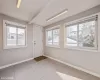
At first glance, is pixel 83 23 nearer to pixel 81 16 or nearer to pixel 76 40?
pixel 81 16

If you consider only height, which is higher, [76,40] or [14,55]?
[76,40]

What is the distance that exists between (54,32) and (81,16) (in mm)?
1926

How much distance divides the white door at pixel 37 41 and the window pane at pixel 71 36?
2207mm

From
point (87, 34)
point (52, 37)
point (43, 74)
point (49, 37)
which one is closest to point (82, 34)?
point (87, 34)

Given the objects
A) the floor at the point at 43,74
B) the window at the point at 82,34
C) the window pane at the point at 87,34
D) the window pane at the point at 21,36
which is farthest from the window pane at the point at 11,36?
the window pane at the point at 87,34

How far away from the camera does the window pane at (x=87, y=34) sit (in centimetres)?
230

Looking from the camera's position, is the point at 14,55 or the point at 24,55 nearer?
the point at 14,55

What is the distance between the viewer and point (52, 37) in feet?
13.9

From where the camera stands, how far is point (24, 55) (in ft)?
11.6

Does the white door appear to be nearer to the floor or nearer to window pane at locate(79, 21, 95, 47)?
the floor

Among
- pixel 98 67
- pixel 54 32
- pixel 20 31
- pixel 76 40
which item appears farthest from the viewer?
pixel 54 32

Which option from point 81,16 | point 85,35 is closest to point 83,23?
point 81,16

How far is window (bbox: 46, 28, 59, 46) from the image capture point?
3.88m

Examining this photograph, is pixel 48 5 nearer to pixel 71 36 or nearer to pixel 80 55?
pixel 71 36
